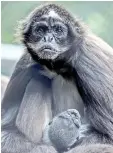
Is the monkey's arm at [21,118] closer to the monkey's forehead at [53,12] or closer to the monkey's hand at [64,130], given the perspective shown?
the monkey's hand at [64,130]

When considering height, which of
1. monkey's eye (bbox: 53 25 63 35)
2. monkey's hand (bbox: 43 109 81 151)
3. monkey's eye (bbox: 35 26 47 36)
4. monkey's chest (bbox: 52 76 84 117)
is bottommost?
monkey's hand (bbox: 43 109 81 151)

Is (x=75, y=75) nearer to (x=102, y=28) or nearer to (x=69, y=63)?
(x=69, y=63)

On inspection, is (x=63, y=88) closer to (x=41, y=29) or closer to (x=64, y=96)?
(x=64, y=96)

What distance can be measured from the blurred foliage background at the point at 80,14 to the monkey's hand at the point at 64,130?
534 millimetres

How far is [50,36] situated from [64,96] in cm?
31

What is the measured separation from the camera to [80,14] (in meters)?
4.11

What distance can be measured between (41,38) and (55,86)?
0.25m

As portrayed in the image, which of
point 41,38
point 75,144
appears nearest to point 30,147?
point 75,144

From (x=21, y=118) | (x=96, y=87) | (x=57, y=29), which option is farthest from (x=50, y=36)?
(x=21, y=118)

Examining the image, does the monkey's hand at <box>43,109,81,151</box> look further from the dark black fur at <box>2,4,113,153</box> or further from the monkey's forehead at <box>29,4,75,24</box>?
the monkey's forehead at <box>29,4,75,24</box>

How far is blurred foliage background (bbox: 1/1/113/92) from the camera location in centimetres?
404

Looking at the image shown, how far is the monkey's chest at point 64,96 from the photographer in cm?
387

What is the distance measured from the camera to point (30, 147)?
3.95 m

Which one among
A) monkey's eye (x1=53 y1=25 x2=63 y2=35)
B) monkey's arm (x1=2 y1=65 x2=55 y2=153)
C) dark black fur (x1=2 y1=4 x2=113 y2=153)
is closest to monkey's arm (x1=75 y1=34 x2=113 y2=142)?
→ dark black fur (x1=2 y1=4 x2=113 y2=153)
